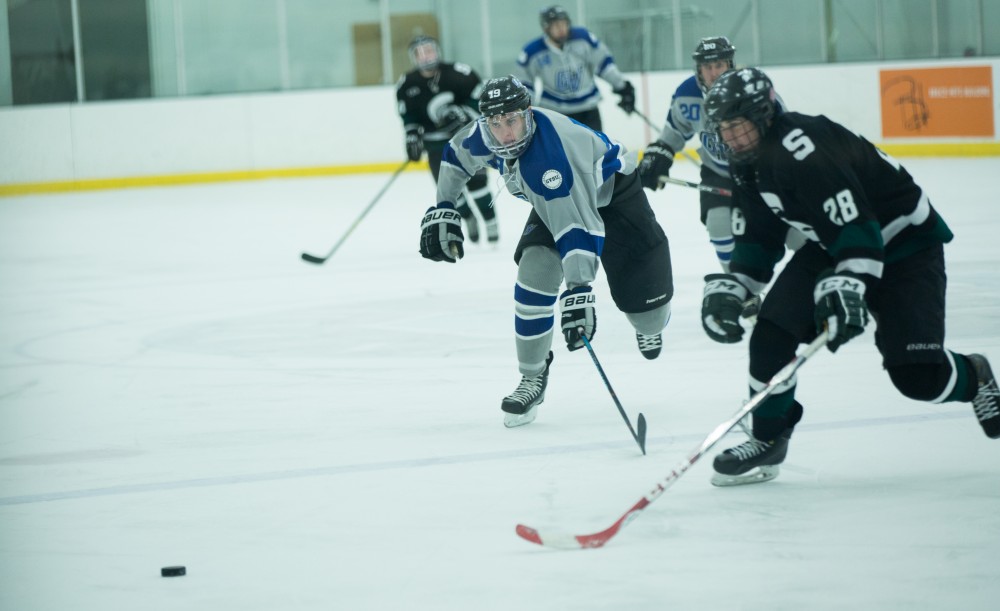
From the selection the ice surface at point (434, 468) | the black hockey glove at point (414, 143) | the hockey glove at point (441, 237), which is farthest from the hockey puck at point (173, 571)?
the black hockey glove at point (414, 143)

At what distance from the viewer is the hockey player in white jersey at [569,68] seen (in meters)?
8.70

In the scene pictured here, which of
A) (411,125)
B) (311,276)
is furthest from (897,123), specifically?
(311,276)

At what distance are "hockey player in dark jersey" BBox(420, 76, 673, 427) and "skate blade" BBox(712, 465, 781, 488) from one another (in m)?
0.55

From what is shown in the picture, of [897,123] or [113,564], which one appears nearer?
[113,564]

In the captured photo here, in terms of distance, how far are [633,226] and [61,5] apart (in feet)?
38.3

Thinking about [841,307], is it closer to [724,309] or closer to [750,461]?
[724,309]

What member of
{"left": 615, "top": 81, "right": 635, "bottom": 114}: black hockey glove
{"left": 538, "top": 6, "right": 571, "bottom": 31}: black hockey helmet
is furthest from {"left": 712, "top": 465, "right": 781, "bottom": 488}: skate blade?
{"left": 538, "top": 6, "right": 571, "bottom": 31}: black hockey helmet

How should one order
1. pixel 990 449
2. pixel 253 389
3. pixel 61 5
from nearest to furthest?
pixel 990 449 → pixel 253 389 → pixel 61 5

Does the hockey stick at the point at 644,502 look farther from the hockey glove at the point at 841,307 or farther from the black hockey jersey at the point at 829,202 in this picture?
the black hockey jersey at the point at 829,202

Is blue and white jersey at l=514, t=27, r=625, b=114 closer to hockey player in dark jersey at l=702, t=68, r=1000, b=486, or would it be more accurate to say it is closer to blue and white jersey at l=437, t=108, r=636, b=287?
blue and white jersey at l=437, t=108, r=636, b=287

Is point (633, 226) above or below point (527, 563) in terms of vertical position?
above

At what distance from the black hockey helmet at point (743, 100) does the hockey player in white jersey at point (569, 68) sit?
5.74 meters

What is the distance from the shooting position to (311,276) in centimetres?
764

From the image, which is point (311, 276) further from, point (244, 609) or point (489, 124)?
point (244, 609)
